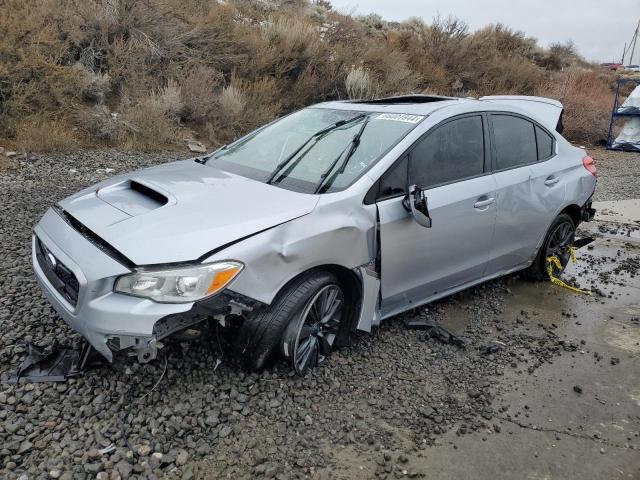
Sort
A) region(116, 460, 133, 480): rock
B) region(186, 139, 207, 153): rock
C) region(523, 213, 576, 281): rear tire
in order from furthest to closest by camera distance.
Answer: region(186, 139, 207, 153): rock → region(523, 213, 576, 281): rear tire → region(116, 460, 133, 480): rock

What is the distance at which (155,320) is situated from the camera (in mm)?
2551

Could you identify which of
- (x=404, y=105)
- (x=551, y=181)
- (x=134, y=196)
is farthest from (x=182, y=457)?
(x=551, y=181)

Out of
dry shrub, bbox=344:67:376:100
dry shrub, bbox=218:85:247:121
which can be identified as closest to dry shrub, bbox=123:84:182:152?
dry shrub, bbox=218:85:247:121

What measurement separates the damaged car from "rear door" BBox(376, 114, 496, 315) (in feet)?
0.04

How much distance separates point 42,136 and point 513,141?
6440mm

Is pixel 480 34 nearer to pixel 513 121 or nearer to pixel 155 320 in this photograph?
pixel 513 121

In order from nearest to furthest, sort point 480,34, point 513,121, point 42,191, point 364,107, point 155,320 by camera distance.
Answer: point 155,320
point 364,107
point 513,121
point 42,191
point 480,34

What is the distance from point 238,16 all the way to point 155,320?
13.0 m

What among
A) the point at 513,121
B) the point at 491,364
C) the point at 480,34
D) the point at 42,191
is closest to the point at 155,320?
the point at 491,364

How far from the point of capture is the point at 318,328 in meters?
3.25

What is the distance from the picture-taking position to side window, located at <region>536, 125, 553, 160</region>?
4.72 m

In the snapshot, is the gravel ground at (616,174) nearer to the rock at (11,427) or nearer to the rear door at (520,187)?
the rear door at (520,187)

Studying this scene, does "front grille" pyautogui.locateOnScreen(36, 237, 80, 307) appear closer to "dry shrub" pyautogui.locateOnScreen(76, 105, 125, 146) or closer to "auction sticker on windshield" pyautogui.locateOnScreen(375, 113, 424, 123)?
"auction sticker on windshield" pyautogui.locateOnScreen(375, 113, 424, 123)

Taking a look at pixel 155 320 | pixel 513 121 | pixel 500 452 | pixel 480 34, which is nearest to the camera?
pixel 155 320
